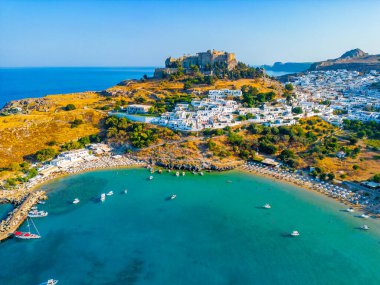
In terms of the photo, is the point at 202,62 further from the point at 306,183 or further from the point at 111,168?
the point at 306,183

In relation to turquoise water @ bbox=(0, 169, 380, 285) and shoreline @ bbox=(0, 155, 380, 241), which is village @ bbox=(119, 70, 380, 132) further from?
turquoise water @ bbox=(0, 169, 380, 285)

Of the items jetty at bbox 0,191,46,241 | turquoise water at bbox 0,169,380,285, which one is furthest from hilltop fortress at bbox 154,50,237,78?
jetty at bbox 0,191,46,241

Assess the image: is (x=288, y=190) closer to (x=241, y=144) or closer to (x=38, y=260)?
(x=241, y=144)

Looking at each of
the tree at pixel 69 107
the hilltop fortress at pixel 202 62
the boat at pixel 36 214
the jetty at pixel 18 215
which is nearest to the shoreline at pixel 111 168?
the jetty at pixel 18 215

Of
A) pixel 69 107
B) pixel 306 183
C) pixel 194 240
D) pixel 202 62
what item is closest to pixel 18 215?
pixel 194 240

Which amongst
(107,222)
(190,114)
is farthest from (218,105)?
(107,222)

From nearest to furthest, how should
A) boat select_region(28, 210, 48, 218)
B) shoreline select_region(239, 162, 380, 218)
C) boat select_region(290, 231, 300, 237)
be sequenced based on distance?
1. boat select_region(290, 231, 300, 237)
2. boat select_region(28, 210, 48, 218)
3. shoreline select_region(239, 162, 380, 218)
